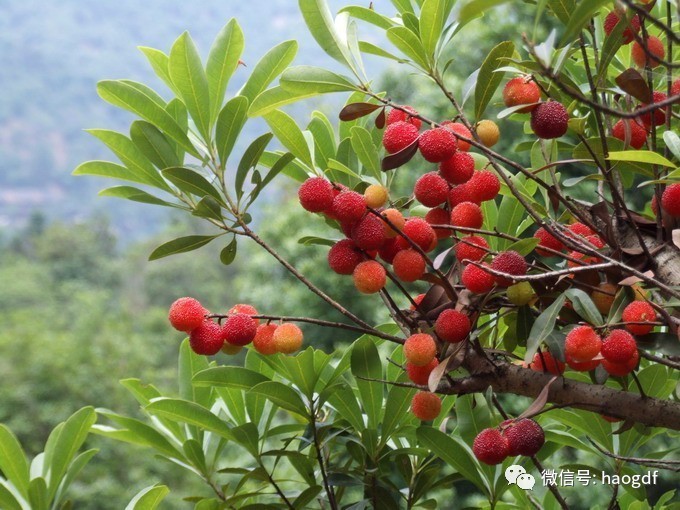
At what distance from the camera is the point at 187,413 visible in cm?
90

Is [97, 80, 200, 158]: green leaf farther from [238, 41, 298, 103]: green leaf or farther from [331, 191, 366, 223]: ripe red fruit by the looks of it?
[331, 191, 366, 223]: ripe red fruit

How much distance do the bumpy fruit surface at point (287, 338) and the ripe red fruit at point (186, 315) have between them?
75 mm

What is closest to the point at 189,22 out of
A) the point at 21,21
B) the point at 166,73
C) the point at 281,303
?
the point at 21,21

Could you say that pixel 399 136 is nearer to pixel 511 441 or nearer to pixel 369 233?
pixel 369 233

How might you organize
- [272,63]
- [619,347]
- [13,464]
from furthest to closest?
1. [13,464]
2. [272,63]
3. [619,347]

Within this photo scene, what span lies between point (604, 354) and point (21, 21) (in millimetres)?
50892

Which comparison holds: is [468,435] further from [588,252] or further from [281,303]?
[281,303]

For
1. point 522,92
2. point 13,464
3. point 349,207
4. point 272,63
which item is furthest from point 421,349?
point 13,464

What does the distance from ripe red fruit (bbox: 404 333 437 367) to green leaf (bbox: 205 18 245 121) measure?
35 centimetres

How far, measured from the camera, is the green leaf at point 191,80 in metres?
0.83

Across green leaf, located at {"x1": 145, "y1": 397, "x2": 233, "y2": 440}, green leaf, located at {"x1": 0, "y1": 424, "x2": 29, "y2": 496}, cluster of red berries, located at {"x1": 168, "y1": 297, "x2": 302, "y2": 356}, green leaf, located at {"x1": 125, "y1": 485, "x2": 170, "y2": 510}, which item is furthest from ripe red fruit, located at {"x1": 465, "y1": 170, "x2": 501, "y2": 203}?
green leaf, located at {"x1": 0, "y1": 424, "x2": 29, "y2": 496}

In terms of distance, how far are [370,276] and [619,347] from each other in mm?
215

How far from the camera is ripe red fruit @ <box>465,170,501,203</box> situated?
0.73m

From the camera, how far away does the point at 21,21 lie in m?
46.3
